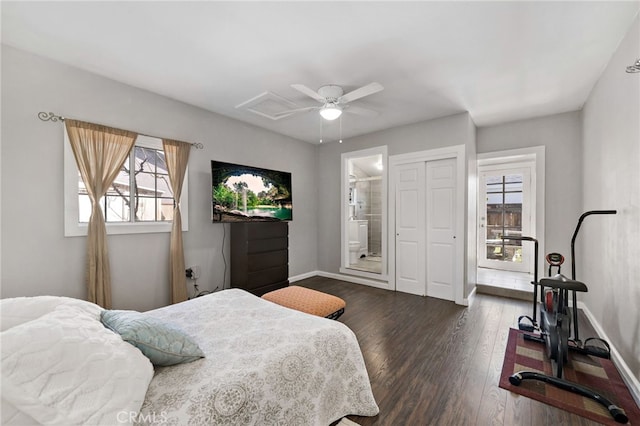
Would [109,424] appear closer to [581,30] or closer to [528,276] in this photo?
[581,30]

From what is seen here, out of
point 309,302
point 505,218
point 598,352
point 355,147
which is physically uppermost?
point 355,147

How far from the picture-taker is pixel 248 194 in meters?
3.72

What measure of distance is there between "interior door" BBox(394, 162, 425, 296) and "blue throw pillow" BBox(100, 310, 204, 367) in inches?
138

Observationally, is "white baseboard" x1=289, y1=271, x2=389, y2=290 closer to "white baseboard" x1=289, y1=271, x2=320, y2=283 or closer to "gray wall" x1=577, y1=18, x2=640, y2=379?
"white baseboard" x1=289, y1=271, x2=320, y2=283

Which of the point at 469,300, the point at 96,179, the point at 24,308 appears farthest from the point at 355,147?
the point at 24,308

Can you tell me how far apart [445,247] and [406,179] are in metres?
1.18

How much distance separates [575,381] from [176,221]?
158 inches

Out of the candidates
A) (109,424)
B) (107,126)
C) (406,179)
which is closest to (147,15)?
(107,126)

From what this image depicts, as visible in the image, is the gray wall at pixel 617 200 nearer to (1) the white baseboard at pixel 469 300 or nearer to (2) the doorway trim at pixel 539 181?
(2) the doorway trim at pixel 539 181

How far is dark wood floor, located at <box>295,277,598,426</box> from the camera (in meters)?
1.67

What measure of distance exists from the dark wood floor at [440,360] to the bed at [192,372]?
1.13 ft

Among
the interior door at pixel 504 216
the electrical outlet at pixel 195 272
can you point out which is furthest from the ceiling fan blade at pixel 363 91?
the interior door at pixel 504 216

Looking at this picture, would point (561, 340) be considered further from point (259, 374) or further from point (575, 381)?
point (259, 374)

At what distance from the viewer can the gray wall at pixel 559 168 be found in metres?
3.59
